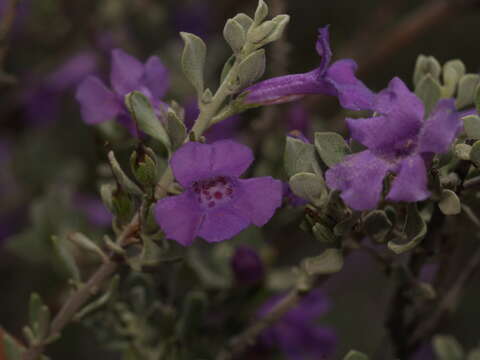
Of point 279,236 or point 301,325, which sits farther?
point 279,236

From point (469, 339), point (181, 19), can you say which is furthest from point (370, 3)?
point (469, 339)

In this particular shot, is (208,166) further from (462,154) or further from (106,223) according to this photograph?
(106,223)

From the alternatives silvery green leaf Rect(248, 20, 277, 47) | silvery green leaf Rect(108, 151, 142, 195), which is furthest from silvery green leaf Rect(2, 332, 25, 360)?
silvery green leaf Rect(248, 20, 277, 47)

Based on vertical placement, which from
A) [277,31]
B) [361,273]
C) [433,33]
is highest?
[277,31]

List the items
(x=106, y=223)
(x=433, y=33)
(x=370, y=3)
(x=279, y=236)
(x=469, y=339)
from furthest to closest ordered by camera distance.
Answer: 1. (x=370, y=3)
2. (x=433, y=33)
3. (x=469, y=339)
4. (x=106, y=223)
5. (x=279, y=236)

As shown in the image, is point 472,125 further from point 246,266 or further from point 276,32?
point 246,266

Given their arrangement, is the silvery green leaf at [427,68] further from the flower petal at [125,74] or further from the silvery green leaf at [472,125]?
the flower petal at [125,74]
